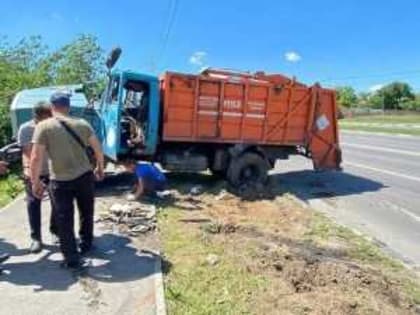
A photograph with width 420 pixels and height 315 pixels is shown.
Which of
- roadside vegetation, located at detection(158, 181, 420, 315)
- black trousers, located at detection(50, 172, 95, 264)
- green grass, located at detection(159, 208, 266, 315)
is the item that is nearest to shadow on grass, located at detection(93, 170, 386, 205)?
roadside vegetation, located at detection(158, 181, 420, 315)

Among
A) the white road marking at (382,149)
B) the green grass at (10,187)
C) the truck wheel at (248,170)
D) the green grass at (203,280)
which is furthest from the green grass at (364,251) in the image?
the white road marking at (382,149)

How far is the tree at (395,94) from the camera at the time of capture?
122 metres

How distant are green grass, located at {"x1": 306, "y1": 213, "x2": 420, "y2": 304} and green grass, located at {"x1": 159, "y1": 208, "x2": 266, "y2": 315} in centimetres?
171

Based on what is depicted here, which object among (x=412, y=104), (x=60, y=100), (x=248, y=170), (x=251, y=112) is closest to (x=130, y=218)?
(x=60, y=100)

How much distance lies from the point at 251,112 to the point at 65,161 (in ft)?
25.3

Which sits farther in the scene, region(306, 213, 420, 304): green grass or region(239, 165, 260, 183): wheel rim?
region(239, 165, 260, 183): wheel rim

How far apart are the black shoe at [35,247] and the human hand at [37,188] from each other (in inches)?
27.6

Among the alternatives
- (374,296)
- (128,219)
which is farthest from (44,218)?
(374,296)

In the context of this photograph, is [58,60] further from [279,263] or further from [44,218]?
[279,263]

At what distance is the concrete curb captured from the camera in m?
5.53

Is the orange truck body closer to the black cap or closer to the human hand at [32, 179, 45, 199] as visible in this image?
the human hand at [32, 179, 45, 199]

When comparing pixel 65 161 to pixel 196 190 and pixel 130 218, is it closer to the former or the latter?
pixel 130 218

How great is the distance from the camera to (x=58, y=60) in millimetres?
27859

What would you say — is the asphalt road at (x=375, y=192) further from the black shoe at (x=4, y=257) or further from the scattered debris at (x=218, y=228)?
the black shoe at (x=4, y=257)
